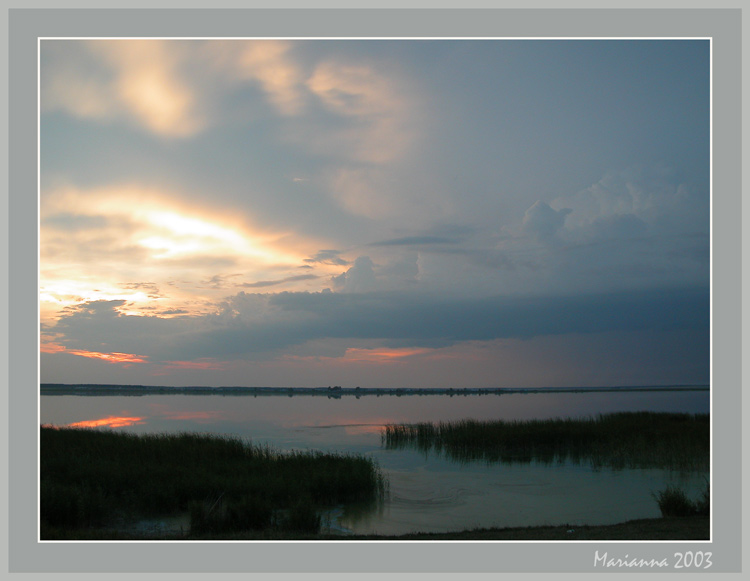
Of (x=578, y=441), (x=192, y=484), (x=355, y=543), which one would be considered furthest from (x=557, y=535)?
(x=578, y=441)

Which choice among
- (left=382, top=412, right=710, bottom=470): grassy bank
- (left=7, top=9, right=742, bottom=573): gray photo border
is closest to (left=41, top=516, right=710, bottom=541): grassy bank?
(left=7, top=9, right=742, bottom=573): gray photo border

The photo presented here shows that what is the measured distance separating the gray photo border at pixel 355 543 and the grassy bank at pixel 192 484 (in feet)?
7.45

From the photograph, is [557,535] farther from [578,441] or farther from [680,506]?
[578,441]

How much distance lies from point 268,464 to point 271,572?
956 cm

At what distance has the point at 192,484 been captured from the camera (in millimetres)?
13320

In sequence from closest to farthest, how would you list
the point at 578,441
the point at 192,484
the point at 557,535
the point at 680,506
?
the point at 557,535, the point at 680,506, the point at 192,484, the point at 578,441

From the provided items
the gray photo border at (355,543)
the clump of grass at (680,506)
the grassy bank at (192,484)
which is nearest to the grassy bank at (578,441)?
the grassy bank at (192,484)

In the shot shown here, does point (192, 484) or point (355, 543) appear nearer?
point (355, 543)

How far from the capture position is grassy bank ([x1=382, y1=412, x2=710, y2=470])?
67.1 ft

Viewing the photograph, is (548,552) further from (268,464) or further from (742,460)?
(268,464)

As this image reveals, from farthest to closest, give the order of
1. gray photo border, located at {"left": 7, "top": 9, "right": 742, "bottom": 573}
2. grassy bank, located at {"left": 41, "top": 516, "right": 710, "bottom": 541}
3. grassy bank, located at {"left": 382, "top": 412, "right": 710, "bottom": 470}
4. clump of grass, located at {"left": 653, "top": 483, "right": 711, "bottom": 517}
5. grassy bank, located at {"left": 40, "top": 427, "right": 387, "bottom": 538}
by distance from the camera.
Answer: grassy bank, located at {"left": 382, "top": 412, "right": 710, "bottom": 470} < clump of grass, located at {"left": 653, "top": 483, "right": 711, "bottom": 517} < grassy bank, located at {"left": 40, "top": 427, "right": 387, "bottom": 538} < grassy bank, located at {"left": 41, "top": 516, "right": 710, "bottom": 541} < gray photo border, located at {"left": 7, "top": 9, "right": 742, "bottom": 573}

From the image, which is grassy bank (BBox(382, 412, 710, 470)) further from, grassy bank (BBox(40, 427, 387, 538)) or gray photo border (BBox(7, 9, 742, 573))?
gray photo border (BBox(7, 9, 742, 573))

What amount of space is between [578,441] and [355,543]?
19.5 meters

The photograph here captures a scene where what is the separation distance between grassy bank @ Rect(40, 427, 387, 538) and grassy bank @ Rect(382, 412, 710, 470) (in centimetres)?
819
